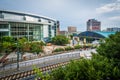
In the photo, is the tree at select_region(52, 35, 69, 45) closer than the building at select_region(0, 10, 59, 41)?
No

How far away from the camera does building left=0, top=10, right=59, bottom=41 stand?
5547 cm

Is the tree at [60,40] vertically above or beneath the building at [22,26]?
beneath

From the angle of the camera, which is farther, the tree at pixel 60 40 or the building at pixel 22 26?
the tree at pixel 60 40

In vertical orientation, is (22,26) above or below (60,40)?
above

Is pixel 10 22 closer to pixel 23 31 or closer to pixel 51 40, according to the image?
pixel 23 31

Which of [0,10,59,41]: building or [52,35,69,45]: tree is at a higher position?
[0,10,59,41]: building

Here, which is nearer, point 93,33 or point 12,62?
point 12,62

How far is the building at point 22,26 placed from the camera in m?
55.5

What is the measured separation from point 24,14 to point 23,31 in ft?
37.0

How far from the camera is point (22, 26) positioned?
206ft

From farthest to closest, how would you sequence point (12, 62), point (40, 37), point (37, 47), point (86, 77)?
point (40, 37) < point (37, 47) < point (12, 62) < point (86, 77)

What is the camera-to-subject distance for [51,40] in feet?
268

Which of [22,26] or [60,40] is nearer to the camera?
[22,26]

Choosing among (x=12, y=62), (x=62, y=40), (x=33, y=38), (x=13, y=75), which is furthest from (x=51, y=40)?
(x=13, y=75)
